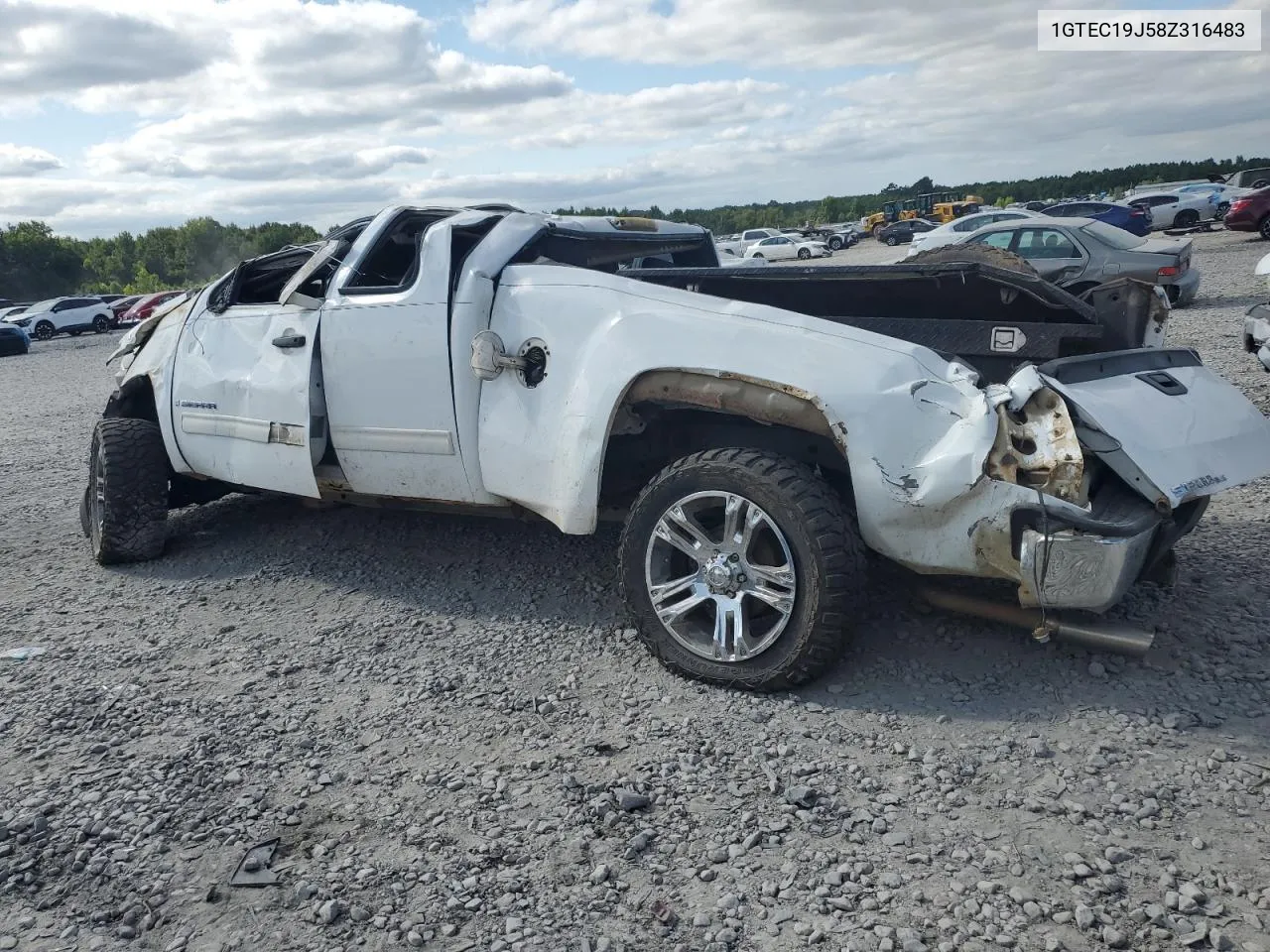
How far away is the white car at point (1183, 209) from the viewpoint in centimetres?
3200

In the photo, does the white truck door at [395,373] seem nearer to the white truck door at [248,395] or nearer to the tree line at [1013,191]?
the white truck door at [248,395]

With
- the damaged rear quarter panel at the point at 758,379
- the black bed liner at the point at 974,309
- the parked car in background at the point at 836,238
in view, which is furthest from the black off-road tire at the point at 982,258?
the parked car in background at the point at 836,238

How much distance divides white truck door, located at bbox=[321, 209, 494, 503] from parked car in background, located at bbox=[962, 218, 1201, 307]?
370 inches

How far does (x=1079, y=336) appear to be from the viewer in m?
4.16

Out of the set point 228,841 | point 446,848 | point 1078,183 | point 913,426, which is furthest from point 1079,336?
point 1078,183

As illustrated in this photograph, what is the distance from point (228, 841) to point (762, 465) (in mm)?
2090

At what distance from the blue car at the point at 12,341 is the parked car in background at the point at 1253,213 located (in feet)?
101

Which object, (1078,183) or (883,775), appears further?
(1078,183)

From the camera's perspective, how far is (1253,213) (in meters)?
22.7

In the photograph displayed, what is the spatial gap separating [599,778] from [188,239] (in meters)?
97.0

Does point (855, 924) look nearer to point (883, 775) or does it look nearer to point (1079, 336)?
point (883, 775)

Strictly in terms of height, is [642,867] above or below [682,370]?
Answer: below

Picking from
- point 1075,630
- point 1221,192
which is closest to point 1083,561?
point 1075,630

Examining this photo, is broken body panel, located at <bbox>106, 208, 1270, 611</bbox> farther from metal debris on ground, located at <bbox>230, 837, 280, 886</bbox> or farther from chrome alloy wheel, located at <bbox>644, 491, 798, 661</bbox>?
metal debris on ground, located at <bbox>230, 837, 280, 886</bbox>
